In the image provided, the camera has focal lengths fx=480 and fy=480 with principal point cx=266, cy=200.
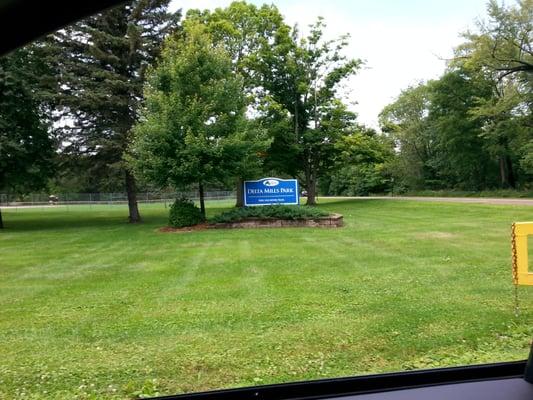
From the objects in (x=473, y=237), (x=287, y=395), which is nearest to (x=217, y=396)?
(x=287, y=395)

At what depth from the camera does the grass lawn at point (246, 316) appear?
142 inches

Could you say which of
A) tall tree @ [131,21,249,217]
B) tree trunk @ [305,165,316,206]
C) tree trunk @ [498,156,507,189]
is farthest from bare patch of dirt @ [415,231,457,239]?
tree trunk @ [498,156,507,189]

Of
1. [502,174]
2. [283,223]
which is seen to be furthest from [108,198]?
[502,174]

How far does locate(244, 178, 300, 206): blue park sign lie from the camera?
52.9 ft

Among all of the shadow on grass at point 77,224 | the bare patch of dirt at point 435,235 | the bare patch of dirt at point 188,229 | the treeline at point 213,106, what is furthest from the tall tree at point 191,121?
the bare patch of dirt at point 435,235

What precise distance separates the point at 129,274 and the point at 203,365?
182 inches

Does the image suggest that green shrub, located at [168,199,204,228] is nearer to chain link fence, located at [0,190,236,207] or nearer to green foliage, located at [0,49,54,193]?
green foliage, located at [0,49,54,193]

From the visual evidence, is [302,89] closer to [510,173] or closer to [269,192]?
[269,192]

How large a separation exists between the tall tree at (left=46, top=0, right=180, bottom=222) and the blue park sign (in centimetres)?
500

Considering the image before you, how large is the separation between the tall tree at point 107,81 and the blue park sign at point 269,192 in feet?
16.4

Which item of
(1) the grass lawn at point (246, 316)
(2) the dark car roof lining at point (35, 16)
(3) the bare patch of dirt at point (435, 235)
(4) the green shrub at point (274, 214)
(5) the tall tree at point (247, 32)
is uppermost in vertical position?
(5) the tall tree at point (247, 32)

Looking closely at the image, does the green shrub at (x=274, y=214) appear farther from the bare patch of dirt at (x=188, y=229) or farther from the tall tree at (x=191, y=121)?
the tall tree at (x=191, y=121)

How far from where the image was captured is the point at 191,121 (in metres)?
15.2

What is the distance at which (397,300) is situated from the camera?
18.4 feet
